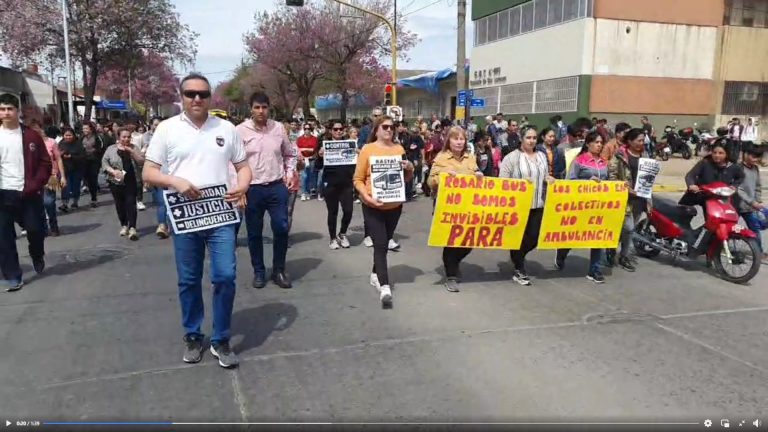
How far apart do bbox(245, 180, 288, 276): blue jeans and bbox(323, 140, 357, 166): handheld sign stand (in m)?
2.55

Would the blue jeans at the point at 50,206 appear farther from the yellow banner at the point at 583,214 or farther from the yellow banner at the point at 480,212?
the yellow banner at the point at 583,214

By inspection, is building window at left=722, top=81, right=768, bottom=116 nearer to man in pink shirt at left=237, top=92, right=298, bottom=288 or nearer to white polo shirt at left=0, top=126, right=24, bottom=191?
man in pink shirt at left=237, top=92, right=298, bottom=288

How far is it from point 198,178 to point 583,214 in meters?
4.26

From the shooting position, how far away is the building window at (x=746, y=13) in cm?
2748

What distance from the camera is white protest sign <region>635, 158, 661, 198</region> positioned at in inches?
Result: 271

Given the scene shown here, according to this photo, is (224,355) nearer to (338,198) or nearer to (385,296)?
(385,296)

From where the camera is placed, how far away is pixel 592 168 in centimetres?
673

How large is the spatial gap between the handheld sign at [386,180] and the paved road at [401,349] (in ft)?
3.32

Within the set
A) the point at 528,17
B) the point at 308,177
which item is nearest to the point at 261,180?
the point at 308,177

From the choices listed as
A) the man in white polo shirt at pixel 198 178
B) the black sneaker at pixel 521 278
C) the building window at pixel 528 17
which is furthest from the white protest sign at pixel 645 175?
the building window at pixel 528 17

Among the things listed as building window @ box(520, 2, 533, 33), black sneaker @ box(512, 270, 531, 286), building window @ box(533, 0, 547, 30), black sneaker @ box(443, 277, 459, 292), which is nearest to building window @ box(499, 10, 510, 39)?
building window @ box(520, 2, 533, 33)

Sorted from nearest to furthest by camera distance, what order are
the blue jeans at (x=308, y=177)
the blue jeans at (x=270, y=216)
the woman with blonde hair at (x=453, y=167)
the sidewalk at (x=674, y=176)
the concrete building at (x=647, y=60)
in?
the woman with blonde hair at (x=453, y=167), the blue jeans at (x=270, y=216), the blue jeans at (x=308, y=177), the sidewalk at (x=674, y=176), the concrete building at (x=647, y=60)

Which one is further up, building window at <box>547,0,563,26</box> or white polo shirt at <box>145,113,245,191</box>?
building window at <box>547,0,563,26</box>

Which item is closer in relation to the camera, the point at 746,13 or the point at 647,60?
the point at 647,60
